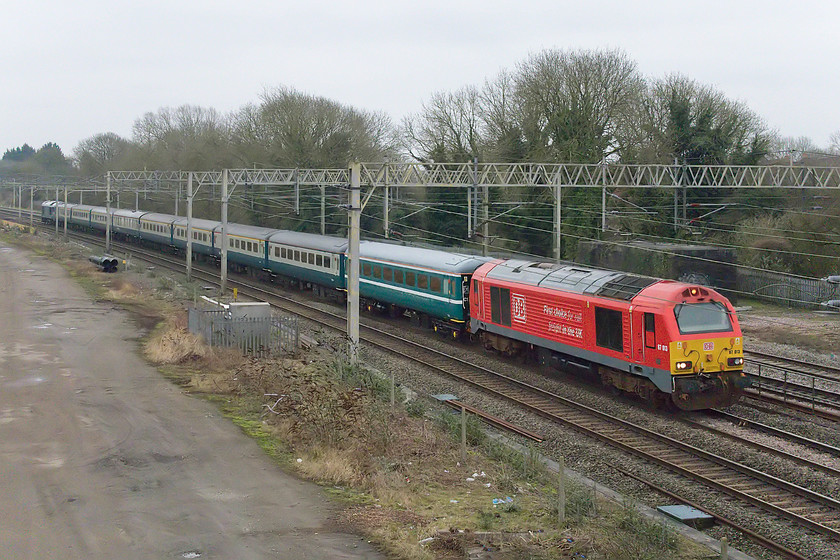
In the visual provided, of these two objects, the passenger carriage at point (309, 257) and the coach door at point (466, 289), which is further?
the passenger carriage at point (309, 257)

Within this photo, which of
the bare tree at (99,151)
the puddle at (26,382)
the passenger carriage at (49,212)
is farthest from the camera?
the bare tree at (99,151)

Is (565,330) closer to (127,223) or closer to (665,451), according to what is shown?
(665,451)

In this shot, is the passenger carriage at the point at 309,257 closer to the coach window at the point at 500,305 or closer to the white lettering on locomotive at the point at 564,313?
the coach window at the point at 500,305

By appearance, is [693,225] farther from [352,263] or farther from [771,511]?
[771,511]

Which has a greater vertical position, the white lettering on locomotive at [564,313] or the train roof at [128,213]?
the train roof at [128,213]

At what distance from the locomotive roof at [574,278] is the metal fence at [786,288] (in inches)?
726

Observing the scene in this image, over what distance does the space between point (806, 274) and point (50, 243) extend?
5852cm

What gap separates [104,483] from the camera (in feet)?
40.8

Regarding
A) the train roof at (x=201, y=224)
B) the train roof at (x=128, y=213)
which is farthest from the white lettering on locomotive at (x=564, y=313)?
the train roof at (x=128, y=213)

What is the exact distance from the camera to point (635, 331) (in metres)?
18.1

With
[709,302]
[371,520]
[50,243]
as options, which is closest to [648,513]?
[371,520]

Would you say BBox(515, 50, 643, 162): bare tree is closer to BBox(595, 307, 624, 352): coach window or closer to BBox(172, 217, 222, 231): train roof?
BBox(172, 217, 222, 231): train roof

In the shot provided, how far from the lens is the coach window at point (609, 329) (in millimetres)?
18688

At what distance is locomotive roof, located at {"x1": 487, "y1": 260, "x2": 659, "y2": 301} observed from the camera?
19062 mm
